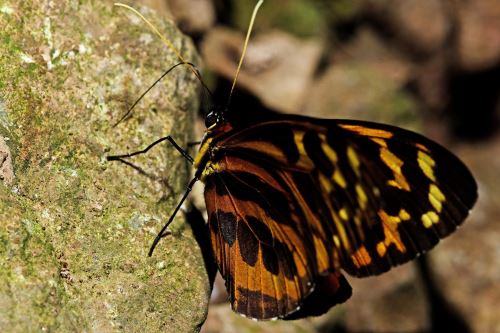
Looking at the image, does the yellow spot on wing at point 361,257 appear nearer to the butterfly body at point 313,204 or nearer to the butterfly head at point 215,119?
the butterfly body at point 313,204

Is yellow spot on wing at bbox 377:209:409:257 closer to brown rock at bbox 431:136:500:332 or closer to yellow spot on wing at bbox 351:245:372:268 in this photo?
yellow spot on wing at bbox 351:245:372:268

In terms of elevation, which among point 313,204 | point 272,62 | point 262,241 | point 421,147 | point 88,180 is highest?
point 421,147

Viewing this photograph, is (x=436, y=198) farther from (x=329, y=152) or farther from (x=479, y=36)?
(x=479, y=36)

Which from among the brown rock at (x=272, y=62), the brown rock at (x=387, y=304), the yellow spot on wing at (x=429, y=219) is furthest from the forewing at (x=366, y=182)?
the brown rock at (x=272, y=62)

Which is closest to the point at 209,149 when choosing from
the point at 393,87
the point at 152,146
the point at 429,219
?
the point at 152,146

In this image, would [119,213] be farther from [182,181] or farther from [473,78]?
[473,78]

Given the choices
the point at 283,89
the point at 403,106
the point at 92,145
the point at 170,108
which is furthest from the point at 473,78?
the point at 92,145
